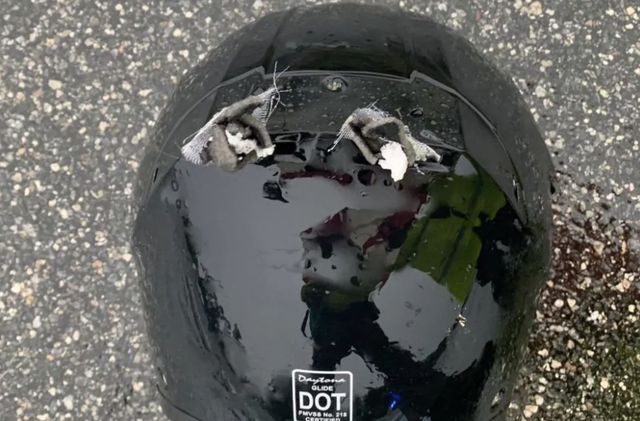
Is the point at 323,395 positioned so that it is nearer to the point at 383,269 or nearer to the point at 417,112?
the point at 383,269

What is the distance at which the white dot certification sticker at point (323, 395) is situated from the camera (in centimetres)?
117

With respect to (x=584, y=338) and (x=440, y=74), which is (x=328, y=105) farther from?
(x=584, y=338)

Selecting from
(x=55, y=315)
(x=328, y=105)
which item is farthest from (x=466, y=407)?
(x=55, y=315)

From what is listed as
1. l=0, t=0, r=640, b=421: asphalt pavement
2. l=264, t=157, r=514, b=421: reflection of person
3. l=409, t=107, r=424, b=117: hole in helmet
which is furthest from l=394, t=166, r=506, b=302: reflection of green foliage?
l=0, t=0, r=640, b=421: asphalt pavement

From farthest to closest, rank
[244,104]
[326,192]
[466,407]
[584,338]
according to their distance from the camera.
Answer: [584,338] → [466,407] → [326,192] → [244,104]

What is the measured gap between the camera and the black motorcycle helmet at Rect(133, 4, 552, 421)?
3.78ft

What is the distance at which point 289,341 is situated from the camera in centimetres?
117

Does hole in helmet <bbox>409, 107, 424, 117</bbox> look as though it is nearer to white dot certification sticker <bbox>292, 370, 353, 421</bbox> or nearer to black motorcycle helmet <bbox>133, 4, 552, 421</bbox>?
black motorcycle helmet <bbox>133, 4, 552, 421</bbox>

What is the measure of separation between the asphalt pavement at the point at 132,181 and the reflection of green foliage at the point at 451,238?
1.05 meters

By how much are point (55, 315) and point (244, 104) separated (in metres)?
1.43

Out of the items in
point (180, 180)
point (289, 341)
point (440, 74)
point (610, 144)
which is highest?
point (610, 144)

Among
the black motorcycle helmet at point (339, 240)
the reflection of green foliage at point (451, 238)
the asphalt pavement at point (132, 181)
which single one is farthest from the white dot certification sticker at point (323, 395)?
the asphalt pavement at point (132, 181)

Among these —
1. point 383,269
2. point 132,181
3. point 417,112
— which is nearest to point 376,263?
point 383,269

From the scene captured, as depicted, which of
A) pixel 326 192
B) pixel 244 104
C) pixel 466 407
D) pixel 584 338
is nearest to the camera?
pixel 244 104
